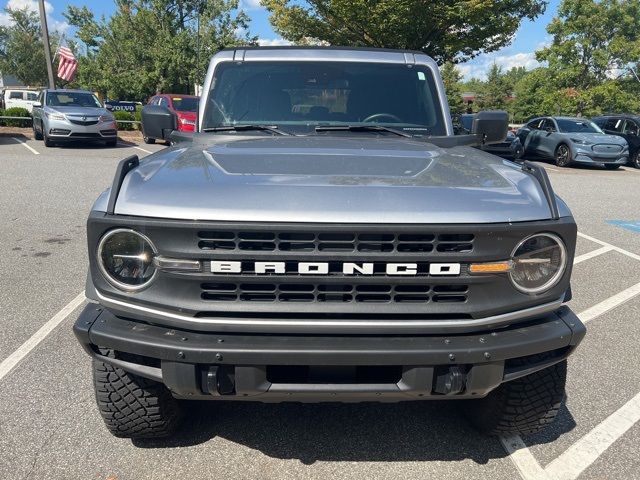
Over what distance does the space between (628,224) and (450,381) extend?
765cm

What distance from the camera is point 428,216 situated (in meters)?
2.09

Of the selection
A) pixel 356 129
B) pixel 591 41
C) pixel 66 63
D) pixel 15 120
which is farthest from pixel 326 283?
pixel 591 41

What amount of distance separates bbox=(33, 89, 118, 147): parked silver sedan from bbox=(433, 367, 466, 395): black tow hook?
645 inches

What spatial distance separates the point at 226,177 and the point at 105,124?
629 inches

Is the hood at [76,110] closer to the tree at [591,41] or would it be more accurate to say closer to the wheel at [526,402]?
the wheel at [526,402]

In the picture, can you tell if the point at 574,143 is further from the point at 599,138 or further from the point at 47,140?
the point at 47,140

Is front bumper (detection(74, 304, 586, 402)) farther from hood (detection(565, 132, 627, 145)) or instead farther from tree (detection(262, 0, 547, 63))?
tree (detection(262, 0, 547, 63))

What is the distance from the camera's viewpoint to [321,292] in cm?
213

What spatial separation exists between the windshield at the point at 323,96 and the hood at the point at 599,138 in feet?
48.8

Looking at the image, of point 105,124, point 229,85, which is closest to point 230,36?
point 105,124

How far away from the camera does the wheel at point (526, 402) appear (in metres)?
2.56

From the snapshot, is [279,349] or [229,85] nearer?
[279,349]

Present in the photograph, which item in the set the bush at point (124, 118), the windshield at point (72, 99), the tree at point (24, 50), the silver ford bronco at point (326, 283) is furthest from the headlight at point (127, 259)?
the tree at point (24, 50)

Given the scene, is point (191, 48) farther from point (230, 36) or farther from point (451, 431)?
point (451, 431)
